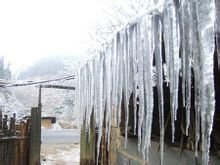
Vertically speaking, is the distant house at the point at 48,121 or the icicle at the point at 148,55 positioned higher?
the icicle at the point at 148,55

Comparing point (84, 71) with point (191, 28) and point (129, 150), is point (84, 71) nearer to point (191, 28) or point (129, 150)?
point (129, 150)

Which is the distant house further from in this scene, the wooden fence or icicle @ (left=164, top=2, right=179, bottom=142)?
icicle @ (left=164, top=2, right=179, bottom=142)

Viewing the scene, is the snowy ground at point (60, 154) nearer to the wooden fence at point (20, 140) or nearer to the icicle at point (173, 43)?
the wooden fence at point (20, 140)

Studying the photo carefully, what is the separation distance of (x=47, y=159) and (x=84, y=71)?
28.5 feet

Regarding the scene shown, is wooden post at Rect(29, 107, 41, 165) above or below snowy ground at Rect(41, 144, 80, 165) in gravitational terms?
above

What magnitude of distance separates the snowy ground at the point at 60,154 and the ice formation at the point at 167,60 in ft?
28.5

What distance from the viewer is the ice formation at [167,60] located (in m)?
1.62

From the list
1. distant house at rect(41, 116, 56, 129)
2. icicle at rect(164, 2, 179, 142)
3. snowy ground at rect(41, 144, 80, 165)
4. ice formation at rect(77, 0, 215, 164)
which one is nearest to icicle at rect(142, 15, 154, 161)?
ice formation at rect(77, 0, 215, 164)

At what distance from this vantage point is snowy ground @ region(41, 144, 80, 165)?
1180 cm

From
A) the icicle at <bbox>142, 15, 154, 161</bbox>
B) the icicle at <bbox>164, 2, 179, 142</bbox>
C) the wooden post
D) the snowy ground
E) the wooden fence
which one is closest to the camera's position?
the icicle at <bbox>164, 2, 179, 142</bbox>

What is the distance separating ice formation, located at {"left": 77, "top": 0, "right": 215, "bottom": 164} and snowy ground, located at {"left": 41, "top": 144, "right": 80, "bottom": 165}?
8689 millimetres

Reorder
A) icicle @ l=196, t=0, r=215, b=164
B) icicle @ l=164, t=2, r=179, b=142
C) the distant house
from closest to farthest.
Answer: icicle @ l=196, t=0, r=215, b=164 → icicle @ l=164, t=2, r=179, b=142 → the distant house

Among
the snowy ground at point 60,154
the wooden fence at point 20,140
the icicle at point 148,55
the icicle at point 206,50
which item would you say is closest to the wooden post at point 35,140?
the wooden fence at point 20,140

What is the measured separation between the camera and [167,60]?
212 cm
